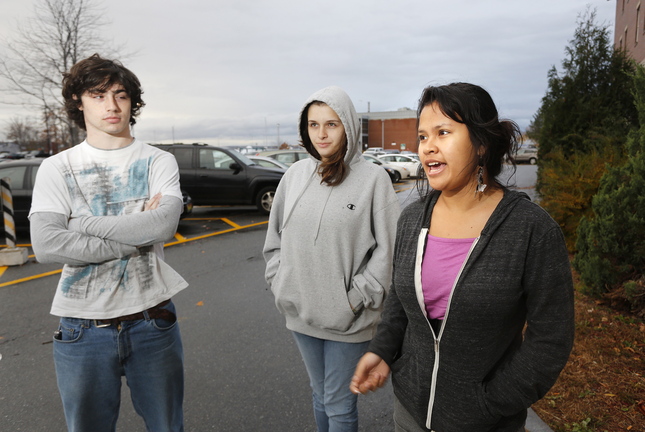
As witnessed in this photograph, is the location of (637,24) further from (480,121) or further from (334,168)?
(480,121)

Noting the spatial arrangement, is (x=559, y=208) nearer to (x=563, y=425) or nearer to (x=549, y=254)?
(x=563, y=425)

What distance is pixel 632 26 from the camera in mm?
24484

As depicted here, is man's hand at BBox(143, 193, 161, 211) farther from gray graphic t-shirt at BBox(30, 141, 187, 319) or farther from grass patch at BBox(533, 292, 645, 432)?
grass patch at BBox(533, 292, 645, 432)

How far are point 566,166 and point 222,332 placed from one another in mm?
6243

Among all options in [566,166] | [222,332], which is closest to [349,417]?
[222,332]

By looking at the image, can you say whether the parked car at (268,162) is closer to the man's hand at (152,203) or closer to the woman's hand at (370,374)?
the man's hand at (152,203)

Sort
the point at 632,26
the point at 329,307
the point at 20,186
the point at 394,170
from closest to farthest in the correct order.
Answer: the point at 329,307
the point at 20,186
the point at 394,170
the point at 632,26

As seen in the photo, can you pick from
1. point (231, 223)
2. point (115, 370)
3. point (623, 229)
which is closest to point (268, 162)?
point (231, 223)

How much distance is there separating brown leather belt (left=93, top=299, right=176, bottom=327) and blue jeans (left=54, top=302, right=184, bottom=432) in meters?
0.02

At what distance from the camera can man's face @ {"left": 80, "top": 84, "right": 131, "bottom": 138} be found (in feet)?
6.72

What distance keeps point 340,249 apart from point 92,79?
4.41 ft

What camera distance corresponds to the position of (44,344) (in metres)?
4.38

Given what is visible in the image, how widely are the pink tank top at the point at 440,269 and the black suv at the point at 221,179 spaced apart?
405 inches

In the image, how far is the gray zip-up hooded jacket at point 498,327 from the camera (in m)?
1.32
